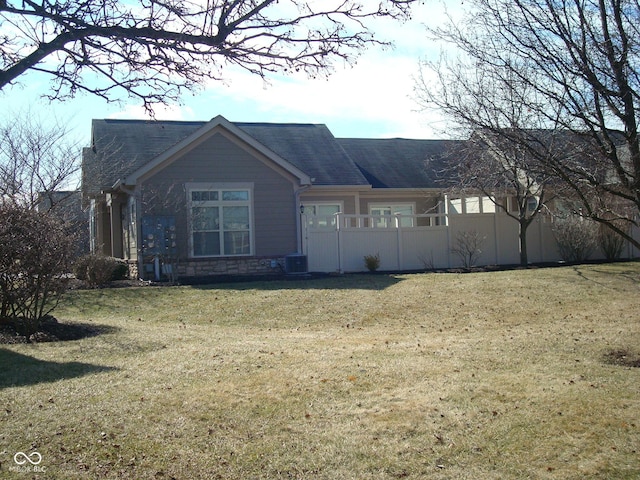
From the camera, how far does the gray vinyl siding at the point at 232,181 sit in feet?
66.4

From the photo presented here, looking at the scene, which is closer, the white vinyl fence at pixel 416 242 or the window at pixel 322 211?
the white vinyl fence at pixel 416 242

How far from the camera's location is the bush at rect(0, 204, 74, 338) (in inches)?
444

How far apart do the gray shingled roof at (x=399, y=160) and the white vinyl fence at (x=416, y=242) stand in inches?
129

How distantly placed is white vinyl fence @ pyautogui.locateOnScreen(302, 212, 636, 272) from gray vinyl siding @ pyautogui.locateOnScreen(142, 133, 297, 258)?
870mm

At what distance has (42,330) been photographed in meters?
11.9

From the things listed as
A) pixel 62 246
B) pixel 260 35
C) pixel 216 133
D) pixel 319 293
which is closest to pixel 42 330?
pixel 62 246

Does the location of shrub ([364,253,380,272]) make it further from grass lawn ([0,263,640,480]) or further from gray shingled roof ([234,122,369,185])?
grass lawn ([0,263,640,480])

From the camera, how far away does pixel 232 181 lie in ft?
68.9

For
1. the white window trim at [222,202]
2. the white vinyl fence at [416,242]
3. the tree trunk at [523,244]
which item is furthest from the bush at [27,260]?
the tree trunk at [523,244]

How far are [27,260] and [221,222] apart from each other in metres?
9.79

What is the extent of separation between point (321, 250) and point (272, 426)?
15.3 meters

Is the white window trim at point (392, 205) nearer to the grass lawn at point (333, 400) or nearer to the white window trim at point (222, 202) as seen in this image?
the white window trim at point (222, 202)

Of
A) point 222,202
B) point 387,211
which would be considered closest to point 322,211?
point 387,211

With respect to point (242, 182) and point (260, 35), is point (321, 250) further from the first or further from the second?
point (260, 35)
